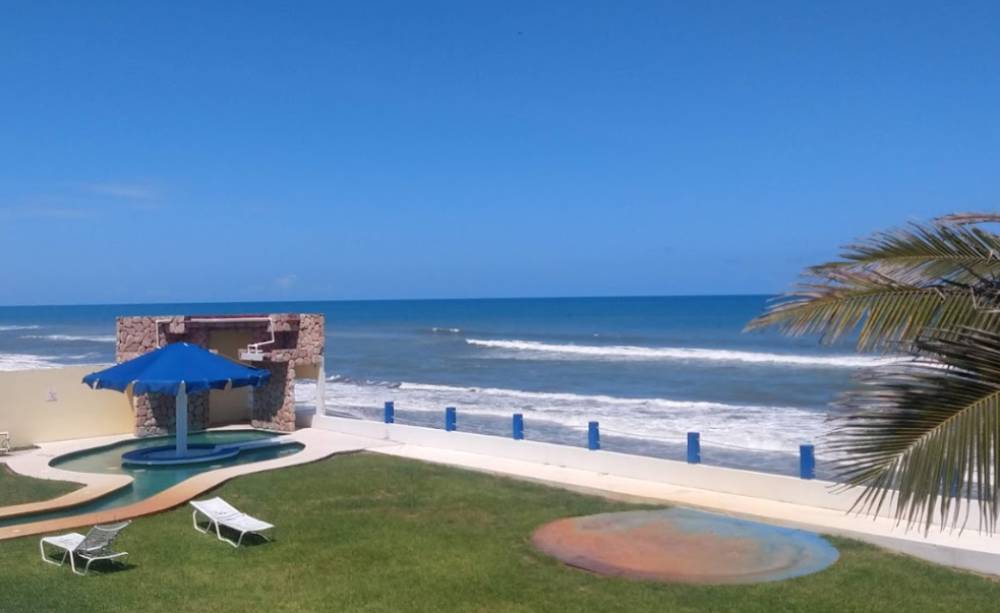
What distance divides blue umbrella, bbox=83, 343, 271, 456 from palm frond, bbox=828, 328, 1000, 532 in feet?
44.5

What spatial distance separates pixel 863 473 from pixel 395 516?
8503 mm

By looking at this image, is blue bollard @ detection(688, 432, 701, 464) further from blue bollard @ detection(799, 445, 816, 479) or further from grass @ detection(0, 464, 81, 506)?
grass @ detection(0, 464, 81, 506)

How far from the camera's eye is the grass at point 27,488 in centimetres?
1283

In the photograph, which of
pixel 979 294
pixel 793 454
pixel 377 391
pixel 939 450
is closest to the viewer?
pixel 939 450

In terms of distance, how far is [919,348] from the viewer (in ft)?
13.9

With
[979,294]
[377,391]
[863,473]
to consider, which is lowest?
[377,391]

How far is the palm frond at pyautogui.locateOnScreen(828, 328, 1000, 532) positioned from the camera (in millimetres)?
3842

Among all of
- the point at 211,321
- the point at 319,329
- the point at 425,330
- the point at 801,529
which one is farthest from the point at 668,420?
the point at 425,330

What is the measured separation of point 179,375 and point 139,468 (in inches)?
70.5

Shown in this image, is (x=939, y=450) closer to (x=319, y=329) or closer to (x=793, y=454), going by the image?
(x=793, y=454)

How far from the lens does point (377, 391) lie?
1347 inches

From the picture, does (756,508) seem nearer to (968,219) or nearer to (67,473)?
(968,219)

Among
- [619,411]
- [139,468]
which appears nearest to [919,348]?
[139,468]

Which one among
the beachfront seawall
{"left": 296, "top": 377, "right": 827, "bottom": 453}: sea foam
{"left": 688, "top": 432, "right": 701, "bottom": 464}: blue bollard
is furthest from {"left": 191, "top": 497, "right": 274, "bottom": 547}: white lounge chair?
{"left": 296, "top": 377, "right": 827, "bottom": 453}: sea foam
